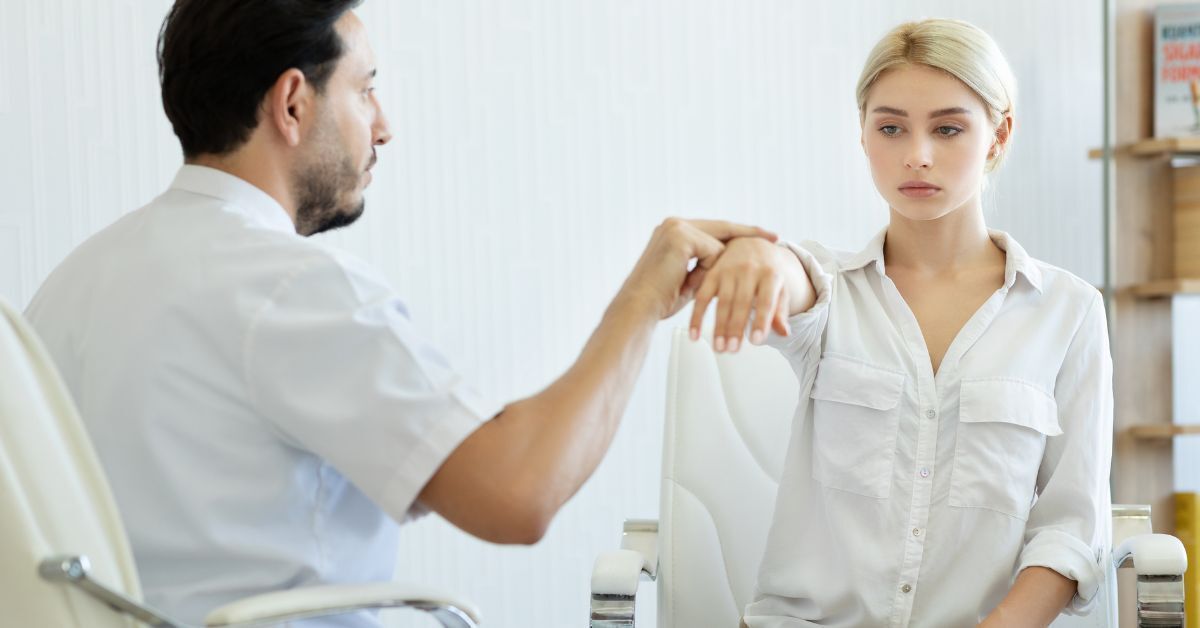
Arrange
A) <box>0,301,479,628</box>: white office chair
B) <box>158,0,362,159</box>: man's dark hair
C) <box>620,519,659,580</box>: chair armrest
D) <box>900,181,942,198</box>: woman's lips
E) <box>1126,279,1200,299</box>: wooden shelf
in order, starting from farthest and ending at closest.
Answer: <box>1126,279,1200,299</box>: wooden shelf → <box>620,519,659,580</box>: chair armrest → <box>900,181,942,198</box>: woman's lips → <box>158,0,362,159</box>: man's dark hair → <box>0,301,479,628</box>: white office chair

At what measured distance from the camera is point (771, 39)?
10.1 ft

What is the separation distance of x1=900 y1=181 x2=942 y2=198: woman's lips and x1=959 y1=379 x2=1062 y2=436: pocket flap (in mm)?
250

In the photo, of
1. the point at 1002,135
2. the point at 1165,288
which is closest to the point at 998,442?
the point at 1002,135

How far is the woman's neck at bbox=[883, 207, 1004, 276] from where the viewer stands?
1.72 meters

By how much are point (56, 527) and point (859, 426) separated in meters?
1.04

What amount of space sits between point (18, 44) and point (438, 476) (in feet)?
5.20

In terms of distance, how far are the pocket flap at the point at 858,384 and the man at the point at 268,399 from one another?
1.56 ft

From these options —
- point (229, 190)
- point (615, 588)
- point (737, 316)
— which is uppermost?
point (229, 190)

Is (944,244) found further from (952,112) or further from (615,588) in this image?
(615,588)

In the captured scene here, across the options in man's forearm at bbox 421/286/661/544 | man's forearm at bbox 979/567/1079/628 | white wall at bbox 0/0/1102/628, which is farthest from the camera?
white wall at bbox 0/0/1102/628

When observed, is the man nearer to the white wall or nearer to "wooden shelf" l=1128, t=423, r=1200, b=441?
the white wall

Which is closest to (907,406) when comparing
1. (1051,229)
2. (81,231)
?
(81,231)

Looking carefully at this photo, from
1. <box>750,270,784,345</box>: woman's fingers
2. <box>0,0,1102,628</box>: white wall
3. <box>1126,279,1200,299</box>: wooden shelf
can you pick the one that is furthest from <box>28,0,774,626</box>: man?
<box>1126,279,1200,299</box>: wooden shelf

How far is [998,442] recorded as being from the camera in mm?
1617
